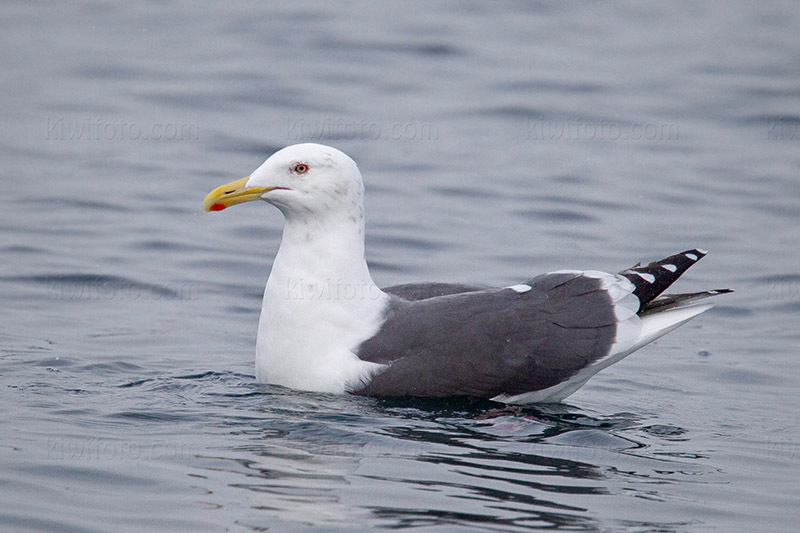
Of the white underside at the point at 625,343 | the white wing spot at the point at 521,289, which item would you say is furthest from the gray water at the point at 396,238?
the white wing spot at the point at 521,289

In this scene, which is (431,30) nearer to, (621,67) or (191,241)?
(621,67)

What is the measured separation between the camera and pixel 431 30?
21.3 meters

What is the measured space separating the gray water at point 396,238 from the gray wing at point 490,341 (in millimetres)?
189

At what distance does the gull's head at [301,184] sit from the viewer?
7.69 m

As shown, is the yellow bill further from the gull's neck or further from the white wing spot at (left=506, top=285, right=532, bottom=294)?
the white wing spot at (left=506, top=285, right=532, bottom=294)

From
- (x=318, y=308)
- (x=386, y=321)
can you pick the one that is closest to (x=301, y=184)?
(x=318, y=308)

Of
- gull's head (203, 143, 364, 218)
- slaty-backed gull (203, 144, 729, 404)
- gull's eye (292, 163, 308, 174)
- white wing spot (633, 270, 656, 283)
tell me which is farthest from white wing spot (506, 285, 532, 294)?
gull's eye (292, 163, 308, 174)

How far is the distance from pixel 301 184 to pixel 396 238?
212 inches

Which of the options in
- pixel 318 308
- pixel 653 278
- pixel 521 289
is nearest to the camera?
pixel 318 308

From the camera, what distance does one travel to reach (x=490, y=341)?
25.2 ft

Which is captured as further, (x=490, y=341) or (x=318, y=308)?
(x=318, y=308)

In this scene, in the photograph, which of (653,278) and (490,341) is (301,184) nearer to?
(490,341)

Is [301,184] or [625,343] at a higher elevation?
[301,184]

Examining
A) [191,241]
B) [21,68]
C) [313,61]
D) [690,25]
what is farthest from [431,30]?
[191,241]
